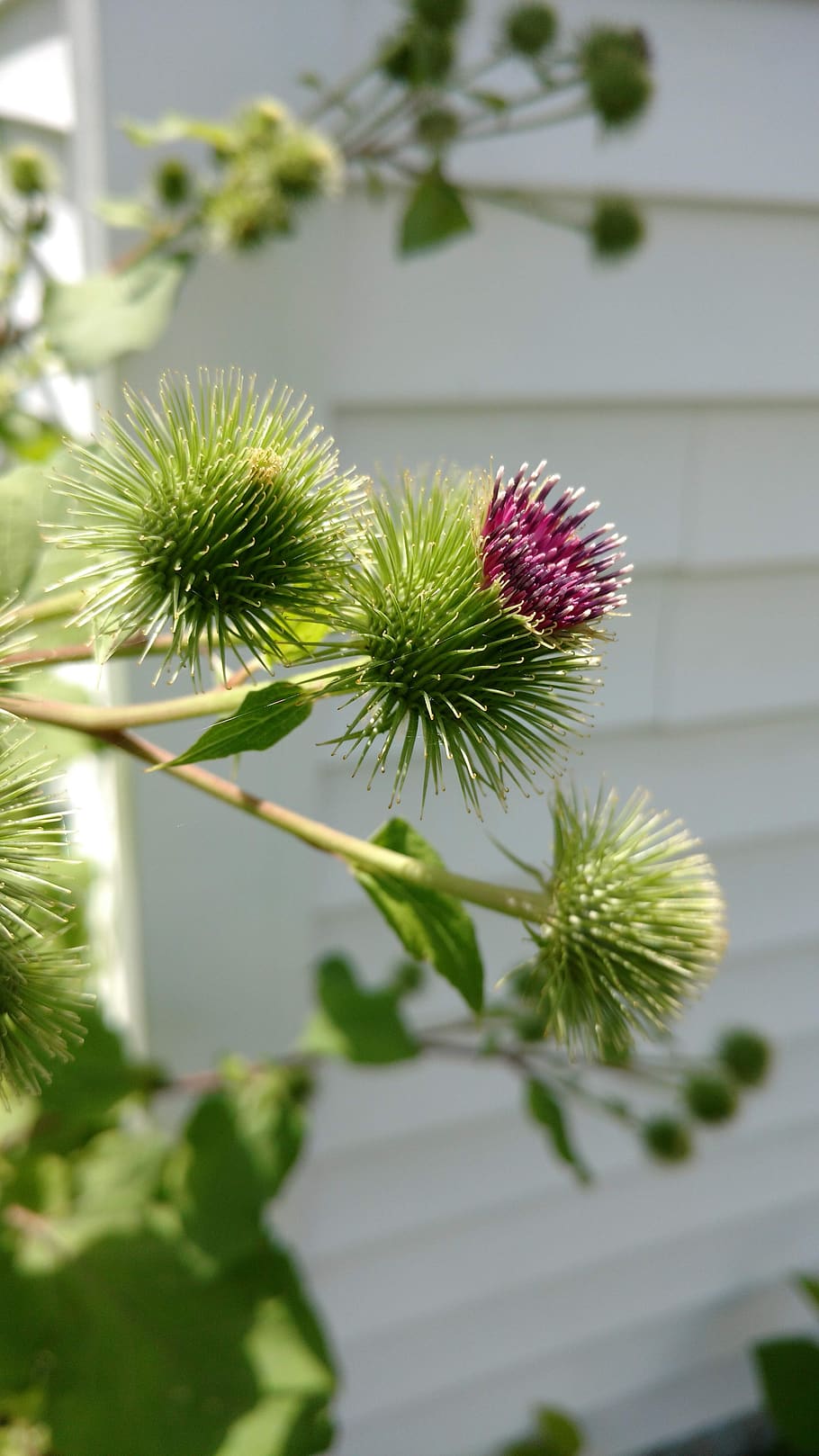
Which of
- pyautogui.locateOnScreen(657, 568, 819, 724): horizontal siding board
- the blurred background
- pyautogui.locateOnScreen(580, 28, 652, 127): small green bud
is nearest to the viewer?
pyautogui.locateOnScreen(580, 28, 652, 127): small green bud

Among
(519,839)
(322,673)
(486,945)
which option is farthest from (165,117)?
(486,945)

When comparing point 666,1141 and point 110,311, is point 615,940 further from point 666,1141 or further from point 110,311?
point 666,1141

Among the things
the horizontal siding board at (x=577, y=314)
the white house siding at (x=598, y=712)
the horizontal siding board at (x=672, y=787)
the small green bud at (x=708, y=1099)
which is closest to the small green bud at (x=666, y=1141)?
the small green bud at (x=708, y=1099)

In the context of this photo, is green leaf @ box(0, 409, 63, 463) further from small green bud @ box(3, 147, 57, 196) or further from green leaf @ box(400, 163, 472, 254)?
green leaf @ box(400, 163, 472, 254)

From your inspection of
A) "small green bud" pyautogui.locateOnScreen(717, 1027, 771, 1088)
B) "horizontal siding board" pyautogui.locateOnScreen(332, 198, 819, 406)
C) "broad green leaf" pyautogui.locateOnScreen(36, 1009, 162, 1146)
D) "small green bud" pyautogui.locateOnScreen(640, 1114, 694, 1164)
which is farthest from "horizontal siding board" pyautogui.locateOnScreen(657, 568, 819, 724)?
"broad green leaf" pyautogui.locateOnScreen(36, 1009, 162, 1146)

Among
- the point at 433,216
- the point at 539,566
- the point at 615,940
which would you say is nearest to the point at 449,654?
the point at 539,566

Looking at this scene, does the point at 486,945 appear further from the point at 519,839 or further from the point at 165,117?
the point at 165,117
